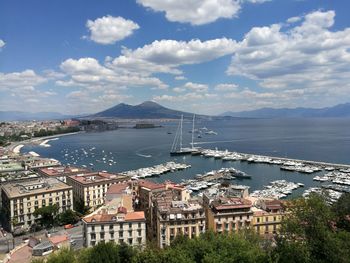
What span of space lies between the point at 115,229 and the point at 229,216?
7895 millimetres

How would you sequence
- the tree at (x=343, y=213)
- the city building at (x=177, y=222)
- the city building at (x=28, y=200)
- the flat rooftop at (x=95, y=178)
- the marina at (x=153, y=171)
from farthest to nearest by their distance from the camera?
the marina at (x=153, y=171)
the flat rooftop at (x=95, y=178)
the city building at (x=28, y=200)
the city building at (x=177, y=222)
the tree at (x=343, y=213)

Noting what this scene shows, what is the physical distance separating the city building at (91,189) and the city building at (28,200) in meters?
2.24

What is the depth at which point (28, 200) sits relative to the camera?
103 ft

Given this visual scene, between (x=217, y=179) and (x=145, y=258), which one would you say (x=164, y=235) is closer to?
(x=145, y=258)

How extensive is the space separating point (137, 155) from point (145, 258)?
67.6 m

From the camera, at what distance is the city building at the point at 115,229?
2203 cm

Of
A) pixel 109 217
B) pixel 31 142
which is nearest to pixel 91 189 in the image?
pixel 109 217

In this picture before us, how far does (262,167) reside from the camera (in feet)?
212

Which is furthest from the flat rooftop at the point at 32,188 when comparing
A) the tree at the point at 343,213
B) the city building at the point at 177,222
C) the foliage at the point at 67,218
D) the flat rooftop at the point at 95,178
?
the tree at the point at 343,213

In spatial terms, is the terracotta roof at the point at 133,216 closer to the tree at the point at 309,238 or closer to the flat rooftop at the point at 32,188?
the tree at the point at 309,238

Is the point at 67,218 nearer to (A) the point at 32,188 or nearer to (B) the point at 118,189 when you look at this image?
(B) the point at 118,189

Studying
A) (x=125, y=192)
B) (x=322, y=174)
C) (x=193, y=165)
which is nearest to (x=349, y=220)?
(x=125, y=192)

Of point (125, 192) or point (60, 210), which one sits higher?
point (125, 192)

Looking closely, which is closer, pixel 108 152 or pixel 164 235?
pixel 164 235
